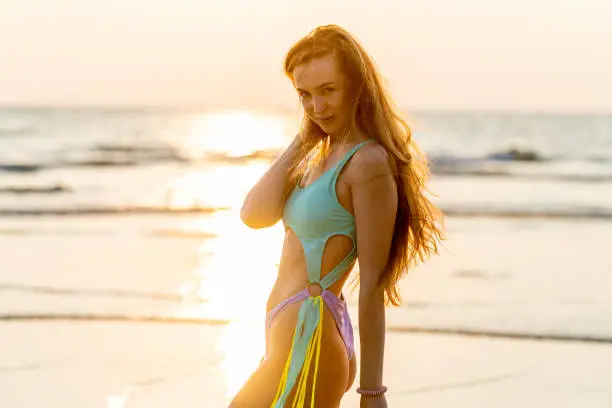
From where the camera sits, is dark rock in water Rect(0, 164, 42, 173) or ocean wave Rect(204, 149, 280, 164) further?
ocean wave Rect(204, 149, 280, 164)

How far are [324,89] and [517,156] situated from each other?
3734 centimetres

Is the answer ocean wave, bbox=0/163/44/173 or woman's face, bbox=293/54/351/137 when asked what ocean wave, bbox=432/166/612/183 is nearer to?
ocean wave, bbox=0/163/44/173

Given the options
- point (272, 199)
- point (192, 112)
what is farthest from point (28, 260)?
point (192, 112)

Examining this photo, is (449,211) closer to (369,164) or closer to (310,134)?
(310,134)

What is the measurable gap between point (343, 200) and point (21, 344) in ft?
17.0

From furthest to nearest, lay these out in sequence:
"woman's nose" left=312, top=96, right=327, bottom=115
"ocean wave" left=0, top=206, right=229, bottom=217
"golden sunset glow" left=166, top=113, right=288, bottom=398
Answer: "ocean wave" left=0, top=206, right=229, bottom=217
"golden sunset glow" left=166, top=113, right=288, bottom=398
"woman's nose" left=312, top=96, right=327, bottom=115

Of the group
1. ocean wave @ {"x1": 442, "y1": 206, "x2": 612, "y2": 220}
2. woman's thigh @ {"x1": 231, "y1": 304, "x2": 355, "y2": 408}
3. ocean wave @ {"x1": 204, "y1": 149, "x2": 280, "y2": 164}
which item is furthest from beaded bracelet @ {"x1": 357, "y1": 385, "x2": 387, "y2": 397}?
ocean wave @ {"x1": 204, "y1": 149, "x2": 280, "y2": 164}

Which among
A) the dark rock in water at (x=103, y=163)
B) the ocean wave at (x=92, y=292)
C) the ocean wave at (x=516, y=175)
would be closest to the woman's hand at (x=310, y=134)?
the ocean wave at (x=92, y=292)

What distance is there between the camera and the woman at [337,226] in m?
2.80

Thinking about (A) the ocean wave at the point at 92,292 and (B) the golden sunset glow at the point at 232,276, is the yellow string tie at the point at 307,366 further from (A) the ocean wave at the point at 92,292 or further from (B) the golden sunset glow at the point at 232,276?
(A) the ocean wave at the point at 92,292

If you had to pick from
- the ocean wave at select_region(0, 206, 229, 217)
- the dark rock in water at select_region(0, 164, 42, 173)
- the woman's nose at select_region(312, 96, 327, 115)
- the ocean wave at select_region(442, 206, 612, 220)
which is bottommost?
the woman's nose at select_region(312, 96, 327, 115)

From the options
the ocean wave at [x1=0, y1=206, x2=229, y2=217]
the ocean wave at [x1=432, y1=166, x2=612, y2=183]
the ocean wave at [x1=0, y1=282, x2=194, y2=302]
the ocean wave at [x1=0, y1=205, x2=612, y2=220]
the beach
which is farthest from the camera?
the ocean wave at [x1=432, y1=166, x2=612, y2=183]

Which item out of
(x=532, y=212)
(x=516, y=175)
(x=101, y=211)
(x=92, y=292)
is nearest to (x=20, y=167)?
(x=101, y=211)

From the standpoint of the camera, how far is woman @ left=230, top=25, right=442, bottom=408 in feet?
9.19
